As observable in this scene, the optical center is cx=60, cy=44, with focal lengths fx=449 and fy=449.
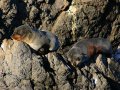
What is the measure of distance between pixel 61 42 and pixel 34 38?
6.44 feet

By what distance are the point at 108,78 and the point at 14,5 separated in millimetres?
3157

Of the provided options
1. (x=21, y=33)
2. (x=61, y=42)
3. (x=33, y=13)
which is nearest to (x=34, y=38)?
(x=21, y=33)

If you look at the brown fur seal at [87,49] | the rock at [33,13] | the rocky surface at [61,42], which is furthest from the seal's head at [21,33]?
the rock at [33,13]

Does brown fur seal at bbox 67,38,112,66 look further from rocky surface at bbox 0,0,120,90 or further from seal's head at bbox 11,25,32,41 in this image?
seal's head at bbox 11,25,32,41

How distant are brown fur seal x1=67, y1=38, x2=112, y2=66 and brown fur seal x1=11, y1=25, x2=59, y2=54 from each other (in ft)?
1.95

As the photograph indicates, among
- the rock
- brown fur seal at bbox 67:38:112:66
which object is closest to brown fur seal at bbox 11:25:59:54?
brown fur seal at bbox 67:38:112:66

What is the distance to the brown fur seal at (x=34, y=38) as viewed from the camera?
10891mm

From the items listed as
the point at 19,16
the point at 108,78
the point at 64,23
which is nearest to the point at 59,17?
the point at 64,23

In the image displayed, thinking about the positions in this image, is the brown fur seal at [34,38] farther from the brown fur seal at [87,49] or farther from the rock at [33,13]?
the rock at [33,13]

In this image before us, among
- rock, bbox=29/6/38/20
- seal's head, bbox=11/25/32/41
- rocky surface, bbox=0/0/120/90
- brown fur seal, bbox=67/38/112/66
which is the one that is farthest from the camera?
rock, bbox=29/6/38/20

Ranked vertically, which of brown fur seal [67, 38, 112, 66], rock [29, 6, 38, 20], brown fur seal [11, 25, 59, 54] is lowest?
brown fur seal [67, 38, 112, 66]

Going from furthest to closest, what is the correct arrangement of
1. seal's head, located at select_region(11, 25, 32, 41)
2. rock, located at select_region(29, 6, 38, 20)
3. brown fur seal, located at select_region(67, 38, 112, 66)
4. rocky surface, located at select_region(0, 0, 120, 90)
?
rock, located at select_region(29, 6, 38, 20)
brown fur seal, located at select_region(67, 38, 112, 66)
seal's head, located at select_region(11, 25, 32, 41)
rocky surface, located at select_region(0, 0, 120, 90)

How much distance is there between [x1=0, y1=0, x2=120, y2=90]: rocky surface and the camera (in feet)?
33.2

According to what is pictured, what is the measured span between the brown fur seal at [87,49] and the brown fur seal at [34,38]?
595 mm
